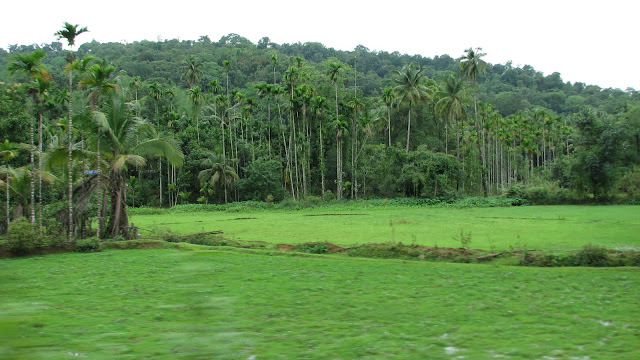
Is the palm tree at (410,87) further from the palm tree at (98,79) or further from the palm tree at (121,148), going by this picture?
the palm tree at (98,79)

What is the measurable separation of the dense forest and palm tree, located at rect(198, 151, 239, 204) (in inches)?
5.8

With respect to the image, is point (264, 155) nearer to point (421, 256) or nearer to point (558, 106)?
point (421, 256)

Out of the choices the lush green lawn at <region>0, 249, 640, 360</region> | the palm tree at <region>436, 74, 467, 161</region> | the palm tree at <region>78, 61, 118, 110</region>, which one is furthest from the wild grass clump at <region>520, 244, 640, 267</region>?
the palm tree at <region>436, 74, 467, 161</region>

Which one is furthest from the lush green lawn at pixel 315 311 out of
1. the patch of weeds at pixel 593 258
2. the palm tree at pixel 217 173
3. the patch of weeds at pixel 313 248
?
the palm tree at pixel 217 173

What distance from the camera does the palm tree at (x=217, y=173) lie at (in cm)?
4559

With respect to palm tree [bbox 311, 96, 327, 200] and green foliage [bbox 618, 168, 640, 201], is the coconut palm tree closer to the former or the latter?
palm tree [bbox 311, 96, 327, 200]

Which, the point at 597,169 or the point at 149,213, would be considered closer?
the point at 597,169

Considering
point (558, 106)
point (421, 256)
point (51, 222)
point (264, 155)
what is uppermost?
point (558, 106)

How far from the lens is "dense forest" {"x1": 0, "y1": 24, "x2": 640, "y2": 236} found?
1984cm

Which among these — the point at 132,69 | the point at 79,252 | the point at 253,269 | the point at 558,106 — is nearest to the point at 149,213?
the point at 79,252

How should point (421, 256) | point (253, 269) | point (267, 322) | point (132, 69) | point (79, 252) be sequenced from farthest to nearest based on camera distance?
point (132, 69), point (79, 252), point (421, 256), point (253, 269), point (267, 322)

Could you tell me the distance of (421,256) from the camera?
13.9 m

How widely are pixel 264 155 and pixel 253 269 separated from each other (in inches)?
1637

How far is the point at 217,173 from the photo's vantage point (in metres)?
45.5
